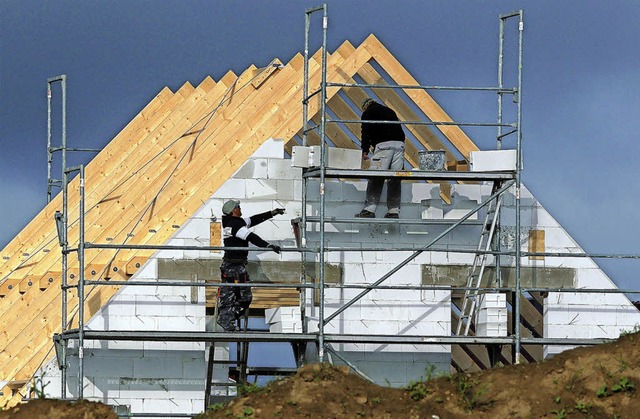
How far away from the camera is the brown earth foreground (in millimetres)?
12242

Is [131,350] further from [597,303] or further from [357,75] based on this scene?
[597,303]

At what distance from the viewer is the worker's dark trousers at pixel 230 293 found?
16797 millimetres

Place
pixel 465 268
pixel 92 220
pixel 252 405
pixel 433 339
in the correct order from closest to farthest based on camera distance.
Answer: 1. pixel 252 405
2. pixel 433 339
3. pixel 465 268
4. pixel 92 220

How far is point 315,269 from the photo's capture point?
17.6m

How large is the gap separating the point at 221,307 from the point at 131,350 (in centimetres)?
118

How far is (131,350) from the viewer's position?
17.1m

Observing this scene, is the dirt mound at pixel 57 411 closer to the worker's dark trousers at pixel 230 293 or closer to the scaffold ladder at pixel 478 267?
the worker's dark trousers at pixel 230 293

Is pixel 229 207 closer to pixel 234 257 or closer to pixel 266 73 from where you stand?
pixel 234 257

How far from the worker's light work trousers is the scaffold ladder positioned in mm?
1069

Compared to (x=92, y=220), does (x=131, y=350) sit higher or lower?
lower

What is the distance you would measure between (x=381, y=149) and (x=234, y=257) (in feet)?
7.03

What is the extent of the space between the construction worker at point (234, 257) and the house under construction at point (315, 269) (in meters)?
0.20

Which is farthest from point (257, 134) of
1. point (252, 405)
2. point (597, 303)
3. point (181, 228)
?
point (252, 405)

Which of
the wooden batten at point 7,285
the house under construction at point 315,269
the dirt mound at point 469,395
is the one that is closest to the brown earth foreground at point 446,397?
A: the dirt mound at point 469,395
